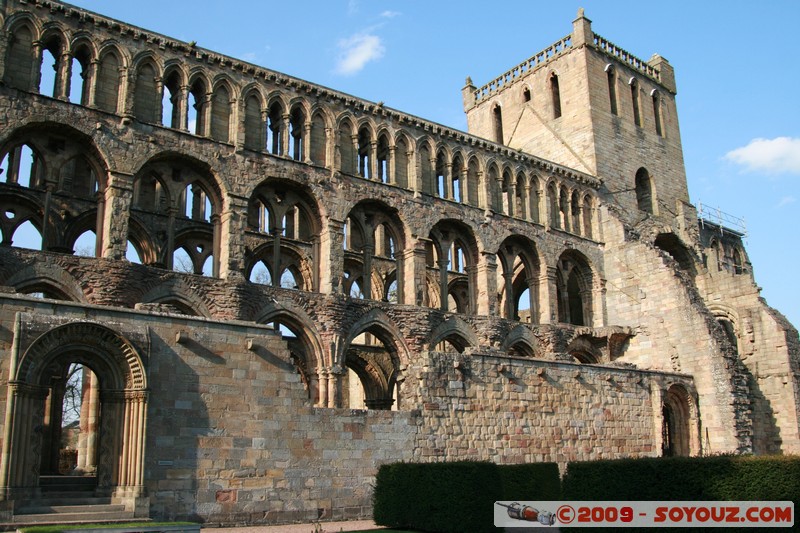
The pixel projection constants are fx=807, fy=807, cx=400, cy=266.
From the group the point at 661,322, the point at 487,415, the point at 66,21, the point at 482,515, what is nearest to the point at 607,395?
the point at 487,415

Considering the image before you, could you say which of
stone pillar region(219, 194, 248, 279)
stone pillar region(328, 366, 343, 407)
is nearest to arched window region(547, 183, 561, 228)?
stone pillar region(328, 366, 343, 407)

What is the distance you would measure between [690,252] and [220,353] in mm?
27872

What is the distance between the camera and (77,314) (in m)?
14.6

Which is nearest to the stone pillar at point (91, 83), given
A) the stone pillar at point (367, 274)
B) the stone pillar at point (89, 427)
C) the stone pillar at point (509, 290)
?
the stone pillar at point (89, 427)

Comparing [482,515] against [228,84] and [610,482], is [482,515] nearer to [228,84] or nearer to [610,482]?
[610,482]

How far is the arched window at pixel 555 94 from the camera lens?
128 feet

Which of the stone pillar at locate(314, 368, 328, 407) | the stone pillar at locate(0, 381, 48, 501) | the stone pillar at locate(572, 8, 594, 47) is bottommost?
the stone pillar at locate(0, 381, 48, 501)

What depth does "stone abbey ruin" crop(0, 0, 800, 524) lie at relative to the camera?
15125mm

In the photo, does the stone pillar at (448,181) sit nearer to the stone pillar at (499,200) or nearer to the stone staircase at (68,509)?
the stone pillar at (499,200)

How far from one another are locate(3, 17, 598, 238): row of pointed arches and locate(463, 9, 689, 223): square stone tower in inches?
125

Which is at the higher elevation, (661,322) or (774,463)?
(661,322)

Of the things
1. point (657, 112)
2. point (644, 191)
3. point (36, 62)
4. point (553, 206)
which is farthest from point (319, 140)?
point (657, 112)

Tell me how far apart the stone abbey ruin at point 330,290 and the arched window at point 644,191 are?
0.36 feet

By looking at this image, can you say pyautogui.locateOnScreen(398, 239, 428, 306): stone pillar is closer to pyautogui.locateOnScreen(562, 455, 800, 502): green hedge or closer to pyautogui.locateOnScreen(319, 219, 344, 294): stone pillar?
pyautogui.locateOnScreen(319, 219, 344, 294): stone pillar
